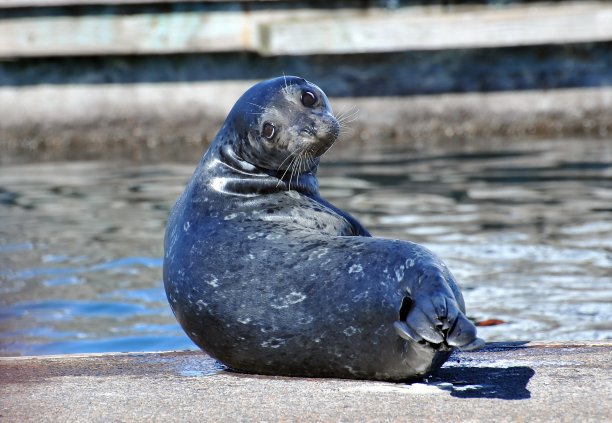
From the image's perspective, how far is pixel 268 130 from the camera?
390cm

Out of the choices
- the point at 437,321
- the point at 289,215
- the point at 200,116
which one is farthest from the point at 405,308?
the point at 200,116

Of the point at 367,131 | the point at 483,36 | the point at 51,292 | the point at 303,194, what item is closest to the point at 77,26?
the point at 367,131

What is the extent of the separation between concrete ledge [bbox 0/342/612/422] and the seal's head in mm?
748

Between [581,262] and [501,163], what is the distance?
12.2 ft

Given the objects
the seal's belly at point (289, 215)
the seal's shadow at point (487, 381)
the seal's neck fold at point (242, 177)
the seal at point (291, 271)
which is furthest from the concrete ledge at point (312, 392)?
the seal's neck fold at point (242, 177)

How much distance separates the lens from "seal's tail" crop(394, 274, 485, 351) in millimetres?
3188

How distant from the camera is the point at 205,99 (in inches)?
472

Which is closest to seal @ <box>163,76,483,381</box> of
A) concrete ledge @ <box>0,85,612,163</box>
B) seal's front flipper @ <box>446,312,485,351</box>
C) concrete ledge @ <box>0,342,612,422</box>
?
seal's front flipper @ <box>446,312,485,351</box>

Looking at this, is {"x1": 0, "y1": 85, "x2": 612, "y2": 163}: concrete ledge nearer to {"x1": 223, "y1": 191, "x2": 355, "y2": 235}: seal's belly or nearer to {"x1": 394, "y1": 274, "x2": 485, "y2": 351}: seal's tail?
{"x1": 223, "y1": 191, "x2": 355, "y2": 235}: seal's belly

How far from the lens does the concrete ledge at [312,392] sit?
3.12 meters

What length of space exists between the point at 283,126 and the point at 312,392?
95cm

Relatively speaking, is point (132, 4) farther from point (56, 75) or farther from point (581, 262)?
point (581, 262)

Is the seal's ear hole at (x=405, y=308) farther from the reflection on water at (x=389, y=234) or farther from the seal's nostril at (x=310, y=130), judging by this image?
the reflection on water at (x=389, y=234)

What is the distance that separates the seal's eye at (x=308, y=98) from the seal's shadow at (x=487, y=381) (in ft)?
3.24
